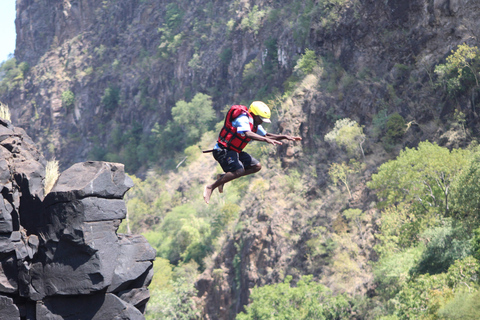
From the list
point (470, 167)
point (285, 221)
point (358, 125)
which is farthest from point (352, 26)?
point (470, 167)

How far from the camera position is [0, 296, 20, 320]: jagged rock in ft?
43.1

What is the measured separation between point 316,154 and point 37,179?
31253mm

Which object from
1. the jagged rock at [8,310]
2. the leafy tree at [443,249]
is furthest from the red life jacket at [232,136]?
the leafy tree at [443,249]

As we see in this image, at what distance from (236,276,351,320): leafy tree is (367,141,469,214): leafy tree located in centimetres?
654

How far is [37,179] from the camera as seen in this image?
14.0 meters

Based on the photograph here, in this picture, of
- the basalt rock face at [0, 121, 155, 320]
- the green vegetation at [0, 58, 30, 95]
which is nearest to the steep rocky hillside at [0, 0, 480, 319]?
the basalt rock face at [0, 121, 155, 320]

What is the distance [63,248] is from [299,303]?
21.1 meters

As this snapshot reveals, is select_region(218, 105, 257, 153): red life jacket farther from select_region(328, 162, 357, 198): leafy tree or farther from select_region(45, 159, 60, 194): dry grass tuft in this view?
select_region(328, 162, 357, 198): leafy tree

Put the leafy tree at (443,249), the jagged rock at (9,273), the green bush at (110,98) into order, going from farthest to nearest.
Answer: the green bush at (110,98), the leafy tree at (443,249), the jagged rock at (9,273)

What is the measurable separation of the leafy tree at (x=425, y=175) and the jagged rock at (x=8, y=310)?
21.1 meters

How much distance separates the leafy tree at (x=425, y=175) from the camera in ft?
93.1

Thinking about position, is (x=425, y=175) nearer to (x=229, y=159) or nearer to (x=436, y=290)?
(x=436, y=290)

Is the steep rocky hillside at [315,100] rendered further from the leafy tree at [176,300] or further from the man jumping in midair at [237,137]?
the man jumping in midair at [237,137]

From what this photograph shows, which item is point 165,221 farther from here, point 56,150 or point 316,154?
point 56,150
